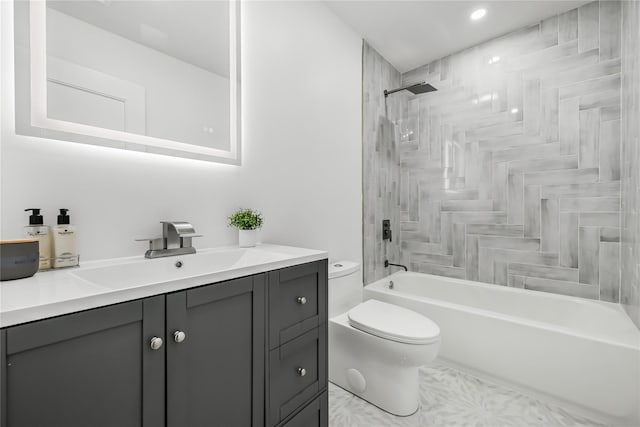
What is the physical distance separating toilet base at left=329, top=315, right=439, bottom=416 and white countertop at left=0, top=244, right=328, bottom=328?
2.36ft

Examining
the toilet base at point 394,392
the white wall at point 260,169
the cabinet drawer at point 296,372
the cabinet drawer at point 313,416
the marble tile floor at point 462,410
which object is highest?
the white wall at point 260,169

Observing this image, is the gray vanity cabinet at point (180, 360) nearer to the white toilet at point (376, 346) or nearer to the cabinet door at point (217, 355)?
the cabinet door at point (217, 355)

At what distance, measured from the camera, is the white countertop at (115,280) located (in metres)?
0.57

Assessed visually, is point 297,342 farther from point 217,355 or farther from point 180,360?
point 180,360

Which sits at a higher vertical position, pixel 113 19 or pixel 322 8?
pixel 322 8

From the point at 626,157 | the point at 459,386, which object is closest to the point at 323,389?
the point at 459,386

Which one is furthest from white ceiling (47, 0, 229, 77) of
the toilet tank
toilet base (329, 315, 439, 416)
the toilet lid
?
toilet base (329, 315, 439, 416)

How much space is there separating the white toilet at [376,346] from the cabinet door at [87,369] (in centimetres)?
112

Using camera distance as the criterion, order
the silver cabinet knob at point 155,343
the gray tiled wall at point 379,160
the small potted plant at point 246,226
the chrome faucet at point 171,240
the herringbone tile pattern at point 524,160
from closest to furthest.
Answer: the silver cabinet knob at point 155,343
the chrome faucet at point 171,240
the small potted plant at point 246,226
the herringbone tile pattern at point 524,160
the gray tiled wall at point 379,160

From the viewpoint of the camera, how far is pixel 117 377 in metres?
0.66

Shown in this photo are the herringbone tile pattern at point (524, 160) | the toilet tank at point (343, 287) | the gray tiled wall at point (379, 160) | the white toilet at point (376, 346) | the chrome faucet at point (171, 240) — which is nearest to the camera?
the chrome faucet at point (171, 240)

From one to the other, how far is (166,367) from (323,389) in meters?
0.77

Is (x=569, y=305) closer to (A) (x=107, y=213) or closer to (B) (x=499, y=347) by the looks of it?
(B) (x=499, y=347)

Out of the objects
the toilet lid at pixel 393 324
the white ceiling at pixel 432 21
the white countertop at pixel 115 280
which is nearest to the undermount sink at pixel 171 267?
the white countertop at pixel 115 280
